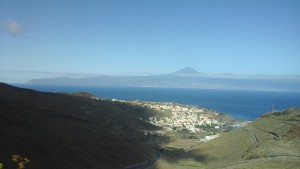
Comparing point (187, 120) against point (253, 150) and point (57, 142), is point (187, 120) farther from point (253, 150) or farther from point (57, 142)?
point (57, 142)

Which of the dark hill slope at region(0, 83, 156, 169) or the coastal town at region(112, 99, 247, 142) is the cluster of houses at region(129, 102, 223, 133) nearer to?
the coastal town at region(112, 99, 247, 142)

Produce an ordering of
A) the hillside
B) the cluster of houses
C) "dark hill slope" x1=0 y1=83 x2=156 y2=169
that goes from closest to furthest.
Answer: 1. "dark hill slope" x1=0 y1=83 x2=156 y2=169
2. the hillside
3. the cluster of houses

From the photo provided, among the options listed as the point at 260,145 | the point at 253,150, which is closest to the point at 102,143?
the point at 253,150

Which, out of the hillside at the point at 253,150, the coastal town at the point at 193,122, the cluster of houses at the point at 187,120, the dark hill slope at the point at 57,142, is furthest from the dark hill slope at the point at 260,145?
the cluster of houses at the point at 187,120

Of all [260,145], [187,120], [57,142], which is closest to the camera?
[57,142]

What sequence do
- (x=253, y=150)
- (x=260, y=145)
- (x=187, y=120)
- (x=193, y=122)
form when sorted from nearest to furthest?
(x=253, y=150) < (x=260, y=145) < (x=193, y=122) < (x=187, y=120)

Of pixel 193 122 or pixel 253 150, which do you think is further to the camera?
pixel 193 122

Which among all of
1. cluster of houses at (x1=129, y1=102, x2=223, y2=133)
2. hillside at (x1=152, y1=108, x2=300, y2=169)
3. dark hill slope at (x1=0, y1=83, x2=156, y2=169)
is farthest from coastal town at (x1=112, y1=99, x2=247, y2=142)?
dark hill slope at (x1=0, y1=83, x2=156, y2=169)

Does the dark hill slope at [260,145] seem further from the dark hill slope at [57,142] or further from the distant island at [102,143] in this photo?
the dark hill slope at [57,142]

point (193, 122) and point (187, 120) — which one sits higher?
point (187, 120)

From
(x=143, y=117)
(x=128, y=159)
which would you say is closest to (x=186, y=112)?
(x=143, y=117)
